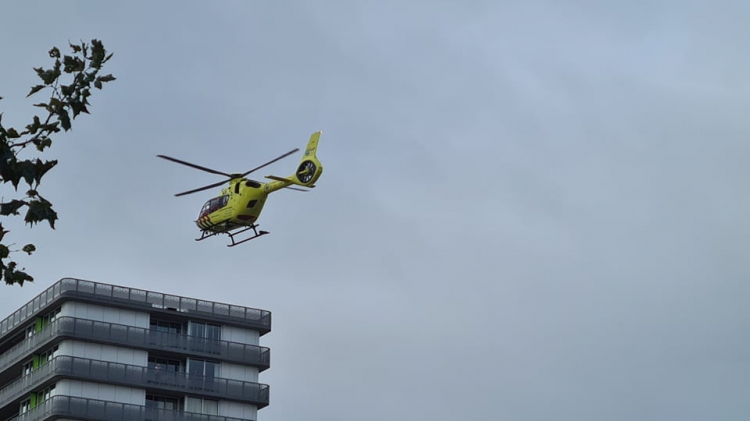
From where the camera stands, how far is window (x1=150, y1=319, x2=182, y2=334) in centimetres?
10456

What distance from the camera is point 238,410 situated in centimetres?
10550

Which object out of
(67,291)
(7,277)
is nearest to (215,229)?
(67,291)

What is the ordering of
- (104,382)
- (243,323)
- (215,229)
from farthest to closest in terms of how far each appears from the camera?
(243,323) → (104,382) → (215,229)

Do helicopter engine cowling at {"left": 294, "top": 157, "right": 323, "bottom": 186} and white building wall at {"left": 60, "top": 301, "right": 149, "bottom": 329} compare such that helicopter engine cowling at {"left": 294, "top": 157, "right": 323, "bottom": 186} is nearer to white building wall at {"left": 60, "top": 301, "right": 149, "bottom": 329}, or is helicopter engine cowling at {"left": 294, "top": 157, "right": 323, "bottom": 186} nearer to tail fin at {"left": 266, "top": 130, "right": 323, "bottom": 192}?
tail fin at {"left": 266, "top": 130, "right": 323, "bottom": 192}

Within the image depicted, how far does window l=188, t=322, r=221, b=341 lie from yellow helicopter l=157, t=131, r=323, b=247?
27.3 m

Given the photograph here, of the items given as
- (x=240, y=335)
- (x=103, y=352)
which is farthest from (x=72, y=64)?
(x=240, y=335)

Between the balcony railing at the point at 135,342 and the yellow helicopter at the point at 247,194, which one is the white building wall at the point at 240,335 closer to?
the balcony railing at the point at 135,342

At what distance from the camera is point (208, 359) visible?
105 meters

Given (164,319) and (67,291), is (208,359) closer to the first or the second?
(164,319)

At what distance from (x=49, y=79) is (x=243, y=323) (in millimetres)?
88284

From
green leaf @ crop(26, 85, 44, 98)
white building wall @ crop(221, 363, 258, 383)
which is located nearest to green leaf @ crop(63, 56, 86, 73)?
green leaf @ crop(26, 85, 44, 98)

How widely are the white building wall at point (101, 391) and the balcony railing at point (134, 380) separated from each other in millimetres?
390

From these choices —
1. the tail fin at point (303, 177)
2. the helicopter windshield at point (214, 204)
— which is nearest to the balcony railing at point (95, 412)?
the helicopter windshield at point (214, 204)

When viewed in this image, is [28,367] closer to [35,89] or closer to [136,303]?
[136,303]
